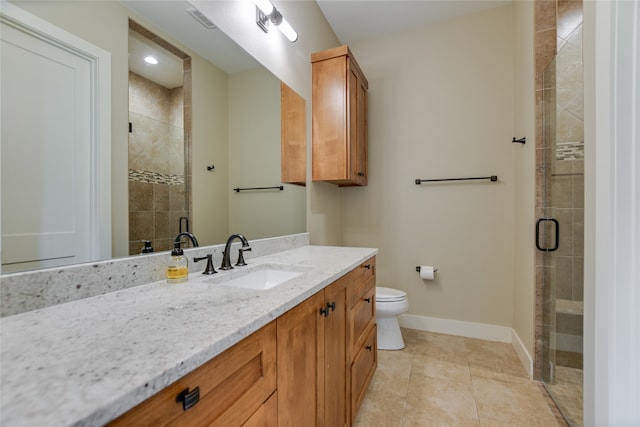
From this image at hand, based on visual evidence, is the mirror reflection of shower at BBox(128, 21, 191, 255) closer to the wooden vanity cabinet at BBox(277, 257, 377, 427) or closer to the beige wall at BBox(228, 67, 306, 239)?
the beige wall at BBox(228, 67, 306, 239)

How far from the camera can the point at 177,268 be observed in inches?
38.1

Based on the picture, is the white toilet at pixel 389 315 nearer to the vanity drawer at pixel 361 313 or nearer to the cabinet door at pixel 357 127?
the vanity drawer at pixel 361 313

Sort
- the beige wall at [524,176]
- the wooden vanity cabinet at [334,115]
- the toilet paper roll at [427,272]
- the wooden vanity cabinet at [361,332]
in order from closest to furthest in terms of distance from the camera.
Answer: the wooden vanity cabinet at [361,332] → the beige wall at [524,176] → the wooden vanity cabinet at [334,115] → the toilet paper roll at [427,272]

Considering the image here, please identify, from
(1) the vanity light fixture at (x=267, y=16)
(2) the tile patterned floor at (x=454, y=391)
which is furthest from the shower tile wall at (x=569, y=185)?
(1) the vanity light fixture at (x=267, y=16)

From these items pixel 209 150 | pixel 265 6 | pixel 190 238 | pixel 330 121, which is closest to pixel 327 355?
pixel 190 238

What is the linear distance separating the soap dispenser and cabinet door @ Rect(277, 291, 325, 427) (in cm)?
45

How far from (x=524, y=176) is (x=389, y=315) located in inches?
55.4

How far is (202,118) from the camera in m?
1.25

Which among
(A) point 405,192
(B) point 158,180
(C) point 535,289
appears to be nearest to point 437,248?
(A) point 405,192

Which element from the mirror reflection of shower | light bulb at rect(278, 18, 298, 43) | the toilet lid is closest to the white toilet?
the toilet lid

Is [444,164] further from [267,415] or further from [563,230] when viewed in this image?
[267,415]

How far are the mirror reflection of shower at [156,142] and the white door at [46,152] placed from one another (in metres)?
0.12

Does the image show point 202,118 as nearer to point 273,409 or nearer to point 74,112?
point 74,112

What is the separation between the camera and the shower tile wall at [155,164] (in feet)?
3.03
